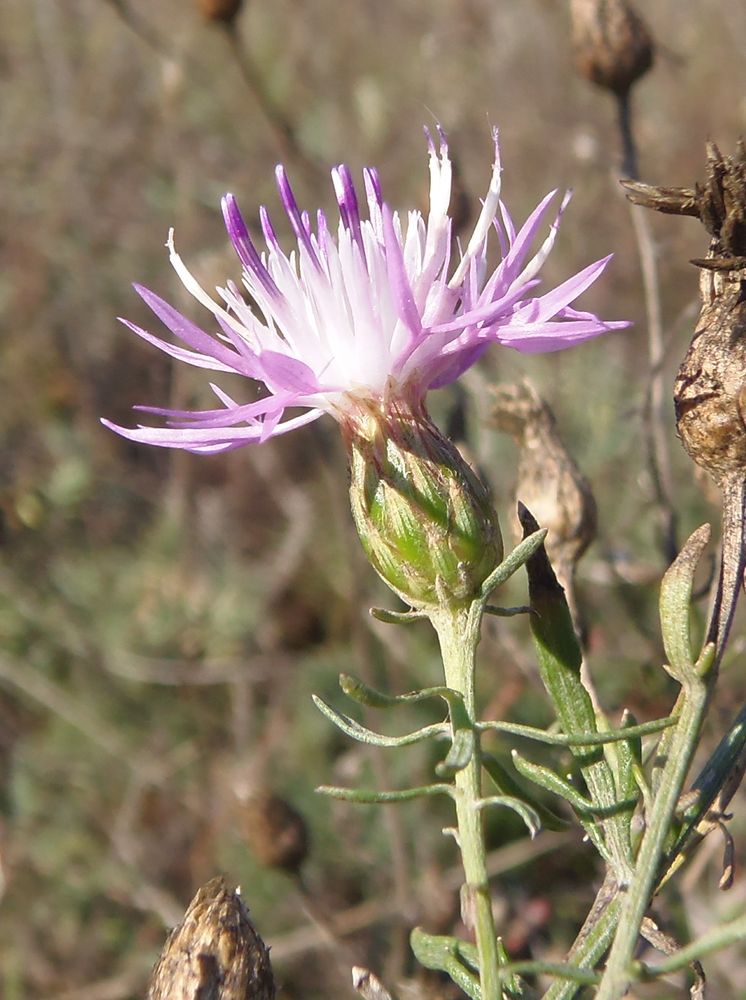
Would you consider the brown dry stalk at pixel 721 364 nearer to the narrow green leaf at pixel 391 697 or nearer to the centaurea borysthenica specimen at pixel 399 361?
the centaurea borysthenica specimen at pixel 399 361

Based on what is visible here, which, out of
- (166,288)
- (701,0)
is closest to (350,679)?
(166,288)

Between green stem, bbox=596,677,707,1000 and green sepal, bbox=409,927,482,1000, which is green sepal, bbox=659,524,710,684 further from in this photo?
green sepal, bbox=409,927,482,1000

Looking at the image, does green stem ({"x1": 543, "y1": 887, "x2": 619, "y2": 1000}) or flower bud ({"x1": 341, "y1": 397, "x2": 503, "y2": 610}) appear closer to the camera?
green stem ({"x1": 543, "y1": 887, "x2": 619, "y2": 1000})

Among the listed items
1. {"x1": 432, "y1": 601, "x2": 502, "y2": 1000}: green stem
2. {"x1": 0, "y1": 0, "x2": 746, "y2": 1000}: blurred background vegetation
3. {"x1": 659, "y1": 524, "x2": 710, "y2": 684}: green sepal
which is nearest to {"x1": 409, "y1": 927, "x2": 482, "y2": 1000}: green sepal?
{"x1": 432, "y1": 601, "x2": 502, "y2": 1000}: green stem

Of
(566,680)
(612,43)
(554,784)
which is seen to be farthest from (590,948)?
(612,43)

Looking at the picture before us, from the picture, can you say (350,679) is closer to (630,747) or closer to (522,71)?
(630,747)

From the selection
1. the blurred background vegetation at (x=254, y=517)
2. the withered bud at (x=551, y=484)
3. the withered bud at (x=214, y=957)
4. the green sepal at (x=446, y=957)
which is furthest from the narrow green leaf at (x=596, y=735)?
the blurred background vegetation at (x=254, y=517)

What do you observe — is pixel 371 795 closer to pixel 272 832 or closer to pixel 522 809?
pixel 522 809
